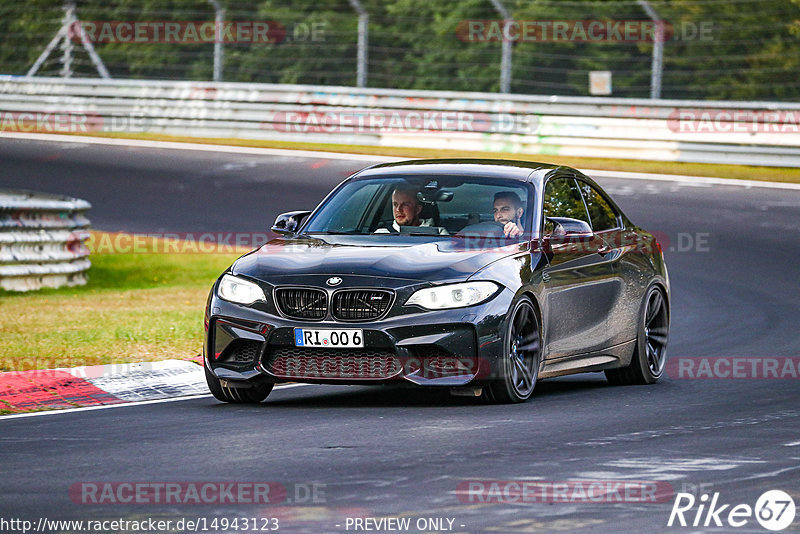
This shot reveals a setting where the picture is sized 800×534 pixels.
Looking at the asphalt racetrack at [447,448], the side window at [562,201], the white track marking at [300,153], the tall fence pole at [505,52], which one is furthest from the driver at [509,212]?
the tall fence pole at [505,52]

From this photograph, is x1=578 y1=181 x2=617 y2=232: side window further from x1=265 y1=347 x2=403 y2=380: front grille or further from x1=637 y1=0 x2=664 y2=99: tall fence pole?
x1=637 y1=0 x2=664 y2=99: tall fence pole

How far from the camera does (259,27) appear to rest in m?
36.9

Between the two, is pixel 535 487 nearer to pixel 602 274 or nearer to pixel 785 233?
pixel 602 274

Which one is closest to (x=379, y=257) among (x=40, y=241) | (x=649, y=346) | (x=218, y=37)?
(x=649, y=346)

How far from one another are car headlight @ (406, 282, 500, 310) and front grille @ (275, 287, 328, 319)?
19.5 inches

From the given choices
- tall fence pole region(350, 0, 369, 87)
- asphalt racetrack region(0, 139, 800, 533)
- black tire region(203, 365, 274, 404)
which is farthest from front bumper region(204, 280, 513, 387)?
tall fence pole region(350, 0, 369, 87)

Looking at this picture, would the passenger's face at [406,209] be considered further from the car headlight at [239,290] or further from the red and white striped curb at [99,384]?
the red and white striped curb at [99,384]

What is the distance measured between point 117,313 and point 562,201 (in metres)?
5.36

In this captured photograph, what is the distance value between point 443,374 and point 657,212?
1245cm

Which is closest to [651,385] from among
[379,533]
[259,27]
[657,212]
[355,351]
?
[355,351]

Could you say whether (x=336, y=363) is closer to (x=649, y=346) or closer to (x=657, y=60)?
(x=649, y=346)

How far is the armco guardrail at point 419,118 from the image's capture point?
971 inches

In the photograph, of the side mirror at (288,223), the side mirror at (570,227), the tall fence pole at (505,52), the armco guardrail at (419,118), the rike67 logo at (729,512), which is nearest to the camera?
the rike67 logo at (729,512)

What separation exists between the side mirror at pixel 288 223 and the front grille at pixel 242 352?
52.8 inches
